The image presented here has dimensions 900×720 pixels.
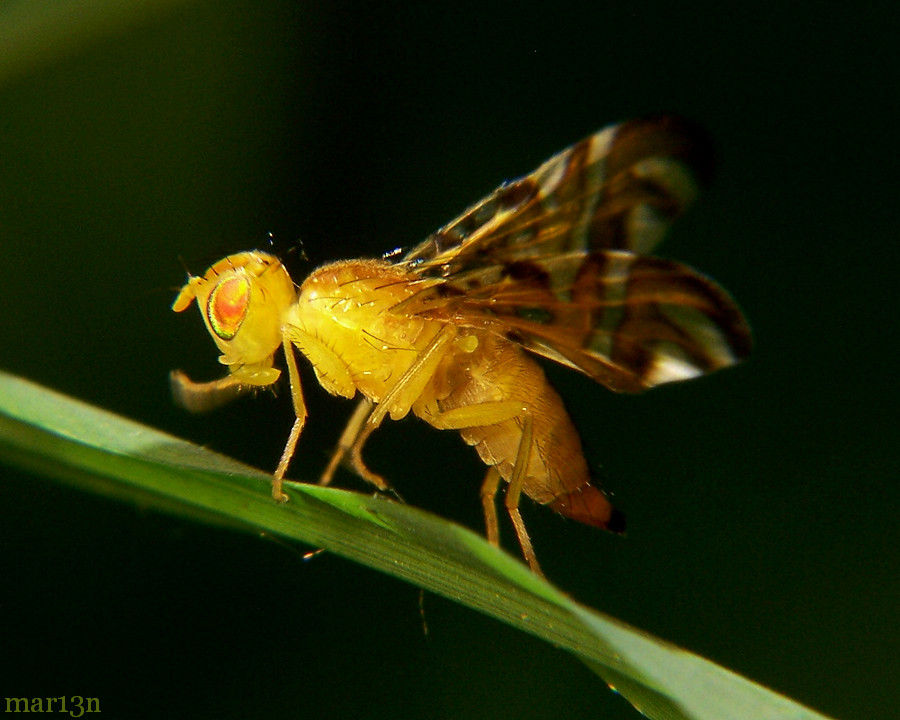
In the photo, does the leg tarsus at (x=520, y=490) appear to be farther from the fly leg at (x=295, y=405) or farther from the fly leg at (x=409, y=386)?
the fly leg at (x=295, y=405)

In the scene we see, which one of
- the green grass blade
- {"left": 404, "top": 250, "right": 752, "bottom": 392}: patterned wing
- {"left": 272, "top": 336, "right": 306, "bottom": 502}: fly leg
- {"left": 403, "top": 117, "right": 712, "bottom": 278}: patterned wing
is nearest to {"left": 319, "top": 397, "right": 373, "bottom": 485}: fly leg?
{"left": 272, "top": 336, "right": 306, "bottom": 502}: fly leg

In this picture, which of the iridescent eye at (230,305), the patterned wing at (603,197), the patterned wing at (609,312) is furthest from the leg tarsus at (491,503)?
the iridescent eye at (230,305)

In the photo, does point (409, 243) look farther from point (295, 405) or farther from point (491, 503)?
point (491, 503)

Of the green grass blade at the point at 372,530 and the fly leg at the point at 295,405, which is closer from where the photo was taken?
the green grass blade at the point at 372,530

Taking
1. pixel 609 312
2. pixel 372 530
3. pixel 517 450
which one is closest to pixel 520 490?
pixel 517 450

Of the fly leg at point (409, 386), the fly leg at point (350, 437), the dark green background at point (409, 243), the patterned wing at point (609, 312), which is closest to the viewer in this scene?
the patterned wing at point (609, 312)
